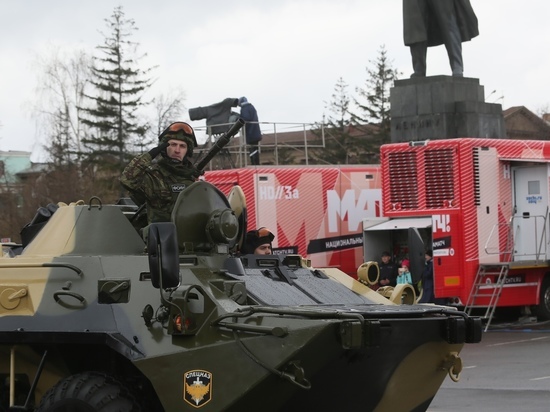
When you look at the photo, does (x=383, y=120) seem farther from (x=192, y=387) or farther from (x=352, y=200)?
(x=192, y=387)

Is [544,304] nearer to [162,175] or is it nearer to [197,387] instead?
[162,175]

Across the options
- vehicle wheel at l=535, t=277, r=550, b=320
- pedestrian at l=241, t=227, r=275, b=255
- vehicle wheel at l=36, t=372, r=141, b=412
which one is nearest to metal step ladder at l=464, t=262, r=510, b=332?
vehicle wheel at l=535, t=277, r=550, b=320

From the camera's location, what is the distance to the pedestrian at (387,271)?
21328 mm

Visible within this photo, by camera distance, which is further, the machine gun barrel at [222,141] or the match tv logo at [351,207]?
the match tv logo at [351,207]

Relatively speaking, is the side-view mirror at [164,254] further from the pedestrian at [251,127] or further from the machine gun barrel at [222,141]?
the pedestrian at [251,127]

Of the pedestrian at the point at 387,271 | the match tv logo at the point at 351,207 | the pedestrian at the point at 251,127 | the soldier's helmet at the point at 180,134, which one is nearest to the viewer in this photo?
the soldier's helmet at the point at 180,134

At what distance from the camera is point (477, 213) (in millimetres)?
21391

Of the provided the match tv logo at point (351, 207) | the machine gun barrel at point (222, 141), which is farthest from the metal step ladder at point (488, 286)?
the machine gun barrel at point (222, 141)

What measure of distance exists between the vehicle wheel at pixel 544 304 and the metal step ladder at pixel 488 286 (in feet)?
3.58

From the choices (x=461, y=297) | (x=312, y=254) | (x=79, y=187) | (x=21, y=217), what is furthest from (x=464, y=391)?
(x=79, y=187)

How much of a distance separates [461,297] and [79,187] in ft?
57.4

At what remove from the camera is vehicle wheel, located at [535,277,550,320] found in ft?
73.6

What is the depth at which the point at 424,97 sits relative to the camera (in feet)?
82.5

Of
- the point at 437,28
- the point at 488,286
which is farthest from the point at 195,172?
the point at 437,28
